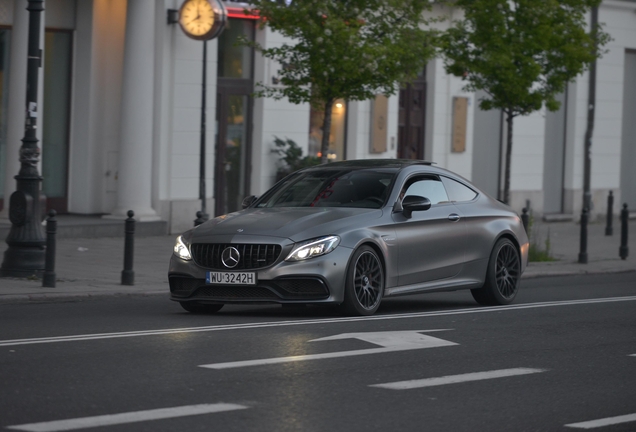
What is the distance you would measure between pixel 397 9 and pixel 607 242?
901cm

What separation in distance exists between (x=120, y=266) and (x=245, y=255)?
629 cm

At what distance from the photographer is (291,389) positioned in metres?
7.52

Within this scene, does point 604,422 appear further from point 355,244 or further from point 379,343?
point 355,244

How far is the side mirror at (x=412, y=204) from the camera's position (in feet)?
39.3

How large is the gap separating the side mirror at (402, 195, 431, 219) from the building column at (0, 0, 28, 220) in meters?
10.5

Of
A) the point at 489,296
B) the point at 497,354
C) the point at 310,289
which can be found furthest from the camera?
the point at 489,296

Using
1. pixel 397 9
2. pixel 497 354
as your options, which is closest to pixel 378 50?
pixel 397 9

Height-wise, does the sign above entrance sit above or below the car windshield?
above

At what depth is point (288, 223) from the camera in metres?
11.2

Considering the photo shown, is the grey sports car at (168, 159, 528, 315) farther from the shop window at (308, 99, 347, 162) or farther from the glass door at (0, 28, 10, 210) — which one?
the shop window at (308, 99, 347, 162)

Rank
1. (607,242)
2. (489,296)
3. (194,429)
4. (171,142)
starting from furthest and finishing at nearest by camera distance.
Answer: (607,242) < (171,142) < (489,296) < (194,429)

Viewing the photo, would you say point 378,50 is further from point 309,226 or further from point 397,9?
point 309,226

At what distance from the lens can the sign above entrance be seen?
22.0m

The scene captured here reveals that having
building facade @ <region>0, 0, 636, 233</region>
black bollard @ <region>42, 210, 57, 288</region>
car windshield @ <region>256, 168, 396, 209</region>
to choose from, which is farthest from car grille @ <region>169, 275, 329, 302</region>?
building facade @ <region>0, 0, 636, 233</region>
